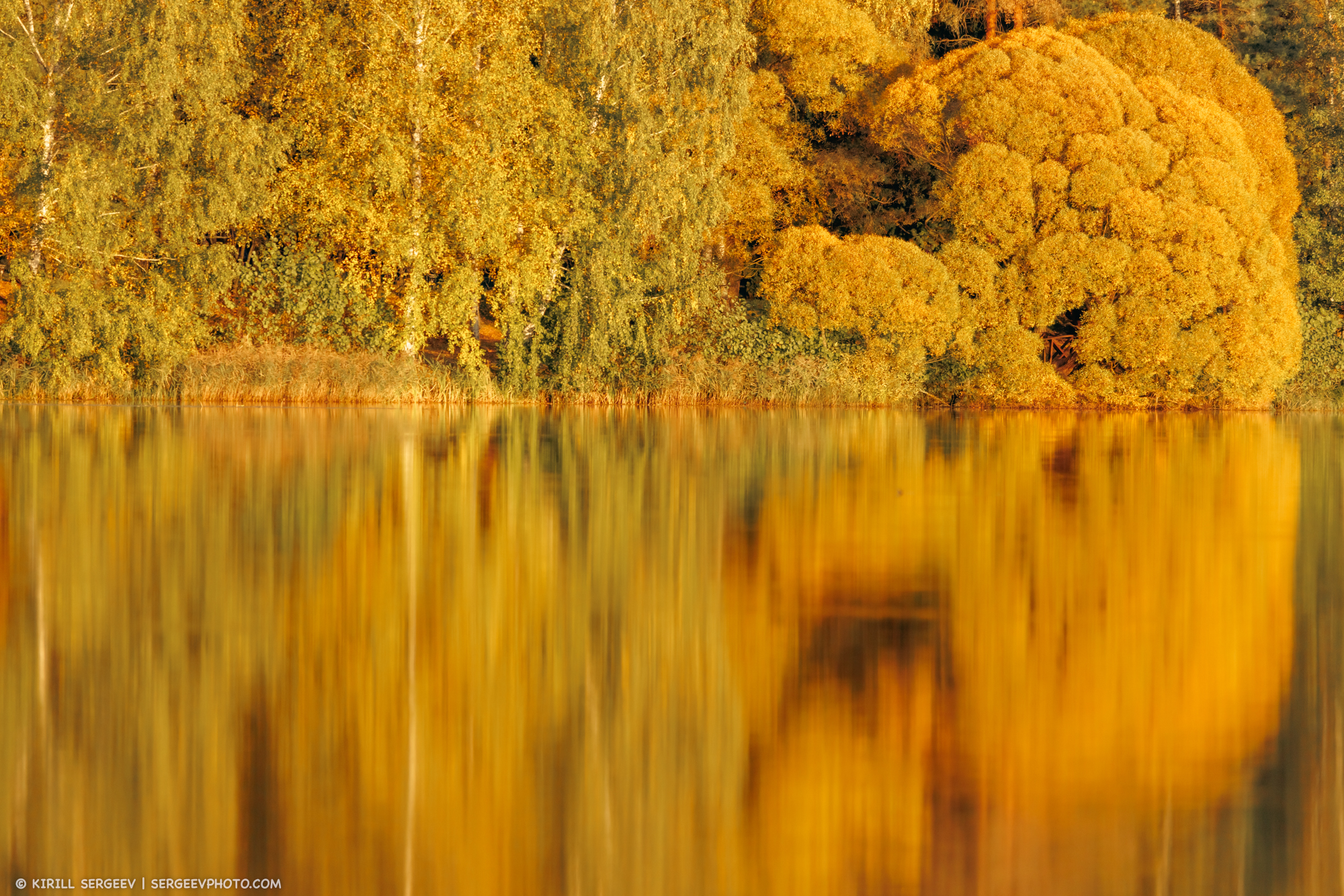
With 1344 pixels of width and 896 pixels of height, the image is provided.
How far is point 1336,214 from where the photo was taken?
58.2 meters

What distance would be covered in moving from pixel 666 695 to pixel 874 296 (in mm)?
40583

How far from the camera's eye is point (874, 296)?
1880 inches

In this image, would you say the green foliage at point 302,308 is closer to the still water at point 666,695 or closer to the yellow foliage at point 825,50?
the yellow foliage at point 825,50

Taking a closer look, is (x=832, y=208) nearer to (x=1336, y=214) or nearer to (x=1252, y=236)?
(x=1252, y=236)

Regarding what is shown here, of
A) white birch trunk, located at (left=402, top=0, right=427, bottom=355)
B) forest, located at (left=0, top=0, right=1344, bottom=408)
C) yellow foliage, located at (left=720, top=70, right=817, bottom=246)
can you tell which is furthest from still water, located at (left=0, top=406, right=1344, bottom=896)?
yellow foliage, located at (left=720, top=70, right=817, bottom=246)

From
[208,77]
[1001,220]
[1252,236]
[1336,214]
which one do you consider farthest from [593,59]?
[1336,214]

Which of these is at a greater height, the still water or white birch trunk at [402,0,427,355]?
white birch trunk at [402,0,427,355]

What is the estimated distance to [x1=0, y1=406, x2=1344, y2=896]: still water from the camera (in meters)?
5.70

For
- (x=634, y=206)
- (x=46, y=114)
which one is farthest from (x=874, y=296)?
(x=46, y=114)

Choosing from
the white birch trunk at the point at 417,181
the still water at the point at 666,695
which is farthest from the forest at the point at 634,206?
the still water at the point at 666,695

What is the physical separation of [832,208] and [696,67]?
959 centimetres

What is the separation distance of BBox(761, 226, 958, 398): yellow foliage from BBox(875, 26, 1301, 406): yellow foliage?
4.79 feet

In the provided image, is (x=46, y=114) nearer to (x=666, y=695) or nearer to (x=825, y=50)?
(x=825, y=50)

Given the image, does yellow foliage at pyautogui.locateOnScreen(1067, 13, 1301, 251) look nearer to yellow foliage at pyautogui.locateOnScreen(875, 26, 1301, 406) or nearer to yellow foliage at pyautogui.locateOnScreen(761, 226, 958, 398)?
yellow foliage at pyautogui.locateOnScreen(875, 26, 1301, 406)
